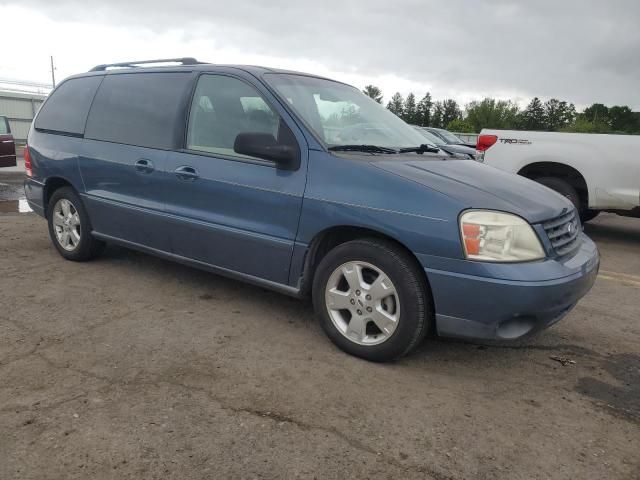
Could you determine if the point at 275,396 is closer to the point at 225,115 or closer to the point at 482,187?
the point at 482,187

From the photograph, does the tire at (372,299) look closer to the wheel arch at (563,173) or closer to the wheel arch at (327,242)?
the wheel arch at (327,242)

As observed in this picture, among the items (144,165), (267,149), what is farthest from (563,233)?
(144,165)

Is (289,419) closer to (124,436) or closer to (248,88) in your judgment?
(124,436)

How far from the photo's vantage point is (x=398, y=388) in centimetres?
289

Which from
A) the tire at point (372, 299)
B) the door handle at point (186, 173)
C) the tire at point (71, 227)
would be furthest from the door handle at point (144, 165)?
→ the tire at point (372, 299)

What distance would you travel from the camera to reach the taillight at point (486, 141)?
7621 mm

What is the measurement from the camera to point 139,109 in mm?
4273

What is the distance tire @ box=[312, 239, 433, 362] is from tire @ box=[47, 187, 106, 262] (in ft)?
8.38

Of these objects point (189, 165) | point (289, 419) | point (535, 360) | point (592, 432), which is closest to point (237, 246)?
point (189, 165)

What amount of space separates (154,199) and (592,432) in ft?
10.5

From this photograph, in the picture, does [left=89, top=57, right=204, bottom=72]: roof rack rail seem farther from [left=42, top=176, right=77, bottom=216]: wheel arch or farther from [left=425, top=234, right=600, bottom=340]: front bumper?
[left=425, top=234, right=600, bottom=340]: front bumper

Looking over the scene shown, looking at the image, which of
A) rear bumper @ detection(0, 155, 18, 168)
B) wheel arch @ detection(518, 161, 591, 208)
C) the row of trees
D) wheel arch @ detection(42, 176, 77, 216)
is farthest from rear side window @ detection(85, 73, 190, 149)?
the row of trees

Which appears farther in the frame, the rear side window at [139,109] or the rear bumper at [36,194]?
the rear bumper at [36,194]

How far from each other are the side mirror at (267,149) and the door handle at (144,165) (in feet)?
3.40
